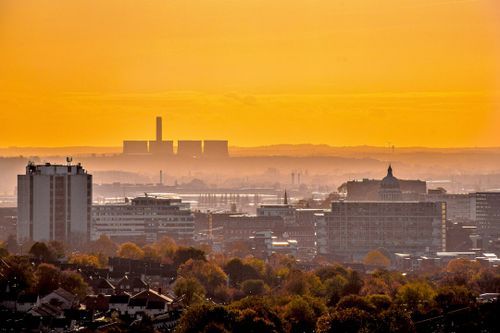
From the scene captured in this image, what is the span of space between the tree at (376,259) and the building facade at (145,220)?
20872mm

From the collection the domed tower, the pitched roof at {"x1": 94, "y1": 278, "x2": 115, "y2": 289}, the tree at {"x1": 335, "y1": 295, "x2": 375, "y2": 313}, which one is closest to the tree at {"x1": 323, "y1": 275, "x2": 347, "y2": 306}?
the tree at {"x1": 335, "y1": 295, "x2": 375, "y2": 313}

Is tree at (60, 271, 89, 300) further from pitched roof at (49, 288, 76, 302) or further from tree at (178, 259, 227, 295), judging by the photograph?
tree at (178, 259, 227, 295)

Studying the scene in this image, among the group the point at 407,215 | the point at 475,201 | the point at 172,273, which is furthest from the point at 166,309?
the point at 475,201

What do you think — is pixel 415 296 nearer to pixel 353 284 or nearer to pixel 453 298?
pixel 453 298

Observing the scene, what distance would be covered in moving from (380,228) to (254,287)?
2090 inches

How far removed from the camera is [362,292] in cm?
7981

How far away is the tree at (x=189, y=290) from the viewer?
7594cm

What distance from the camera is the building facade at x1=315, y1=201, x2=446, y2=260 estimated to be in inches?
5369

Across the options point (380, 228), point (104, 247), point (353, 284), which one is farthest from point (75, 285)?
point (380, 228)

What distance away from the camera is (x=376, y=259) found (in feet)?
400

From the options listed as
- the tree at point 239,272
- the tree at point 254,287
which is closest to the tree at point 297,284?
the tree at point 254,287

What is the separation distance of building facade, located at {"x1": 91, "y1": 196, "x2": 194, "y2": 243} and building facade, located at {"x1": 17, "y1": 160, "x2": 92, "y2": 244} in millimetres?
18248

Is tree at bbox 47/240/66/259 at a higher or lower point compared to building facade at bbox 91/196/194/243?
lower

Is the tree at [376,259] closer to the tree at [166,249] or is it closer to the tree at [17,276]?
the tree at [166,249]
